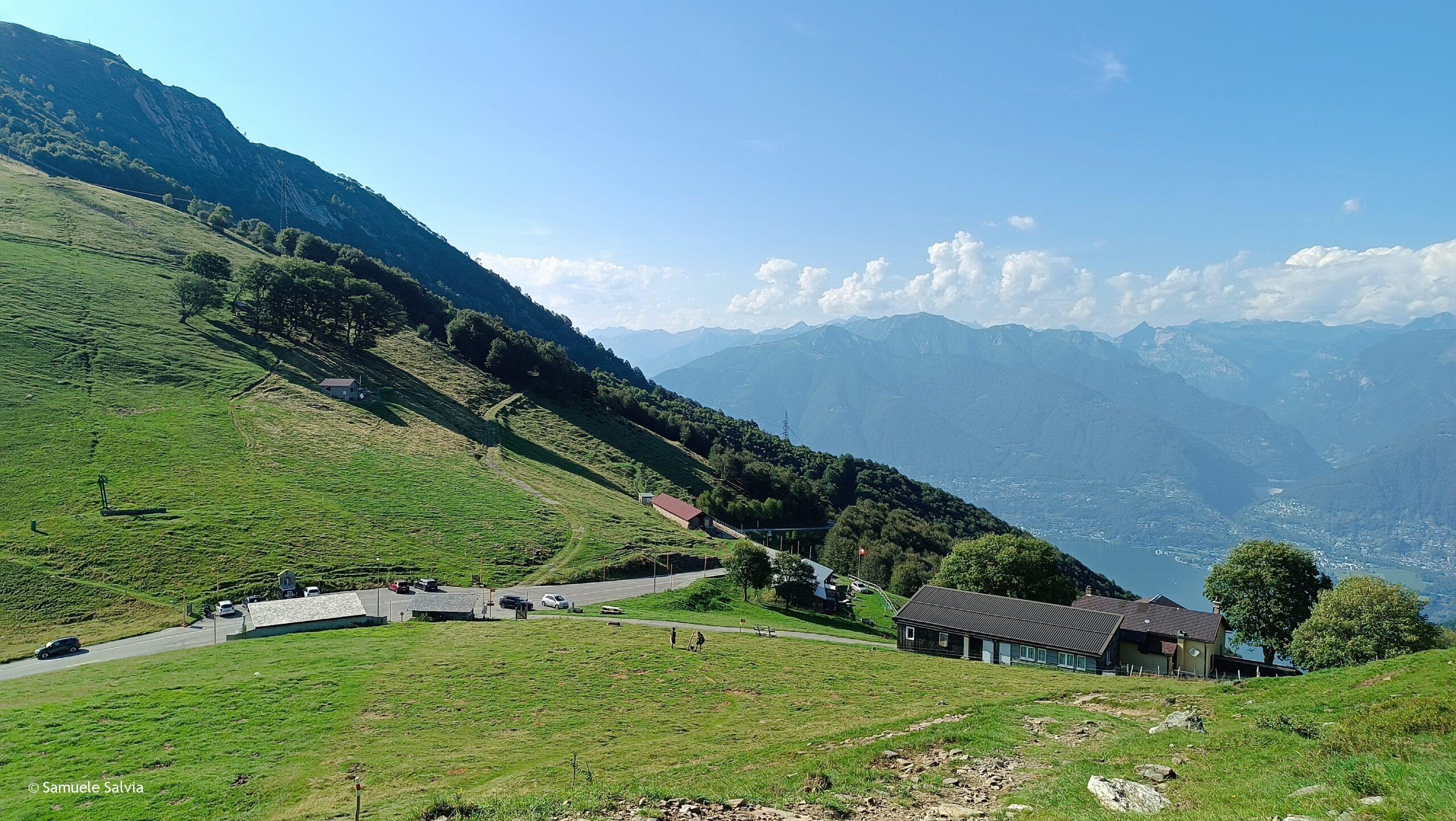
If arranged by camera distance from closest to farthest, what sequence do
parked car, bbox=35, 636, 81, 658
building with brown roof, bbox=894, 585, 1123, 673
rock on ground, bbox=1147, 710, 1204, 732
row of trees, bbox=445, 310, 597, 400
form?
rock on ground, bbox=1147, 710, 1204, 732 < parked car, bbox=35, 636, 81, 658 < building with brown roof, bbox=894, 585, 1123, 673 < row of trees, bbox=445, 310, 597, 400

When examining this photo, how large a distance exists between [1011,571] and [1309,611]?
23.2 metres

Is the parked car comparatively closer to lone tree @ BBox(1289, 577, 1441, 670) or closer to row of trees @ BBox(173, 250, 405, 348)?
lone tree @ BBox(1289, 577, 1441, 670)

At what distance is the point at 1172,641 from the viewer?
5484 centimetres

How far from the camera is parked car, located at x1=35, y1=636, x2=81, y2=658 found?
42.5 meters

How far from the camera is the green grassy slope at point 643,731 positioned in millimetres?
16406

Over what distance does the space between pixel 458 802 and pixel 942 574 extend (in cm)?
6031

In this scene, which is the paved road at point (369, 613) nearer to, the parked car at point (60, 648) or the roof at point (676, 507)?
the parked car at point (60, 648)

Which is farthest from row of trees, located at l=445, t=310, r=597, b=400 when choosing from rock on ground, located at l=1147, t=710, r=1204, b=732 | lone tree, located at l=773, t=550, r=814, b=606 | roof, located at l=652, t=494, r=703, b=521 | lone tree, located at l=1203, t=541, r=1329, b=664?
rock on ground, located at l=1147, t=710, r=1204, b=732

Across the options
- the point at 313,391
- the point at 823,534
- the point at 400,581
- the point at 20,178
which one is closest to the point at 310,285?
the point at 313,391

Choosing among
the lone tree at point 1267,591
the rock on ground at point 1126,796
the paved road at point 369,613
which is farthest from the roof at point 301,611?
the lone tree at point 1267,591

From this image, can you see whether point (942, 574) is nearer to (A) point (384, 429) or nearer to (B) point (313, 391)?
(A) point (384, 429)

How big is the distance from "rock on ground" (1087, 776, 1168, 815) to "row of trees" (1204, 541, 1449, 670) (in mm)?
38181

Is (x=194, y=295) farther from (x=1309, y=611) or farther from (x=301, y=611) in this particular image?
(x=1309, y=611)

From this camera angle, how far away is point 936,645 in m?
55.5
